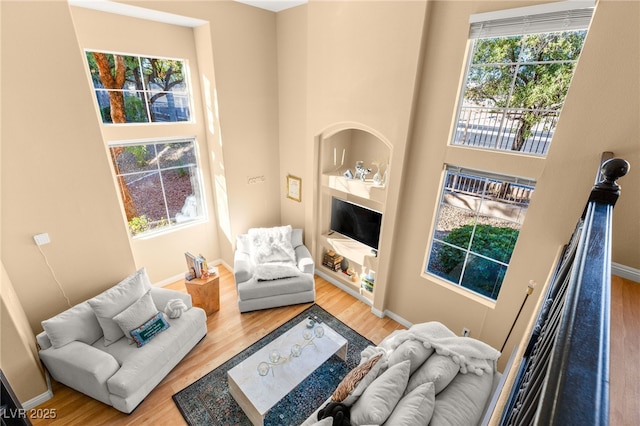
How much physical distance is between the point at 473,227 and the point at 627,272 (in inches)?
59.4

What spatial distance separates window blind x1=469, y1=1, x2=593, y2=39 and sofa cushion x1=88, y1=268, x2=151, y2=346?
421 centimetres

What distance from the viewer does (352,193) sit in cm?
404

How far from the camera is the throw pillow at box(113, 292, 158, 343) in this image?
2961 millimetres

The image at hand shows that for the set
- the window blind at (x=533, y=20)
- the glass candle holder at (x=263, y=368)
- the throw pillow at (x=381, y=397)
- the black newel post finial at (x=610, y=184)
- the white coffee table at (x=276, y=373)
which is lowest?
the white coffee table at (x=276, y=373)

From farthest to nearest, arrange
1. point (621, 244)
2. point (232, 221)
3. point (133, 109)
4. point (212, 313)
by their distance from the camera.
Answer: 1. point (232, 221)
2. point (212, 313)
3. point (133, 109)
4. point (621, 244)

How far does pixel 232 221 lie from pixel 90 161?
199 cm

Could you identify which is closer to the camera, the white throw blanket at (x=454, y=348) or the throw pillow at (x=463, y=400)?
the throw pillow at (x=463, y=400)

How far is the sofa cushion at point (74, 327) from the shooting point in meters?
2.79

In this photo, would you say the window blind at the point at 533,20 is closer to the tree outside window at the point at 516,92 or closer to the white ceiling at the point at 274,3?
the tree outside window at the point at 516,92

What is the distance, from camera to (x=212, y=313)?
405 centimetres

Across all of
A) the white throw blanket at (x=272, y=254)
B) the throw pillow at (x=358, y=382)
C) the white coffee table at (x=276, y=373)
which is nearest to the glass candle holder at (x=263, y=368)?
the white coffee table at (x=276, y=373)

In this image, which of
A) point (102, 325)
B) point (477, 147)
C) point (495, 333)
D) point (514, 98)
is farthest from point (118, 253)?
point (514, 98)

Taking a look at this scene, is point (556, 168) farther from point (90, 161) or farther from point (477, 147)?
point (90, 161)

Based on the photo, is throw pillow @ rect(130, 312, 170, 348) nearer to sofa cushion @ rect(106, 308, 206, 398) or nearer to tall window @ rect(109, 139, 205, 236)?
sofa cushion @ rect(106, 308, 206, 398)
